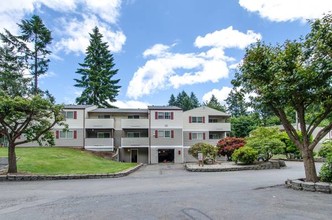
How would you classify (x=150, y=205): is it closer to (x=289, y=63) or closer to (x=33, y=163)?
(x=289, y=63)

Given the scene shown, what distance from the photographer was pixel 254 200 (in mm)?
8562

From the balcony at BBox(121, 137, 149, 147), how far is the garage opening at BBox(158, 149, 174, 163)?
2589 mm

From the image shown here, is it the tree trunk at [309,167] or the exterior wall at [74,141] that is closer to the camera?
the tree trunk at [309,167]

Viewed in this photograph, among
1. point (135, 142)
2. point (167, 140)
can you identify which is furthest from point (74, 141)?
point (167, 140)

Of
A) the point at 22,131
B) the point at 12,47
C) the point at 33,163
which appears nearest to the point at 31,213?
the point at 22,131

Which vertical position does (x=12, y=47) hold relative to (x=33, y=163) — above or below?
above

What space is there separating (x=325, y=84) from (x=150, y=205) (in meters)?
7.82

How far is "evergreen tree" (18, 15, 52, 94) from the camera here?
4297 centimetres

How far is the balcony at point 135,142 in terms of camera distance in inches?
1354

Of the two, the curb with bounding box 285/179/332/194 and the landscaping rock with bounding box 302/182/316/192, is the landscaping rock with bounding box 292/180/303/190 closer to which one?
the curb with bounding box 285/179/332/194

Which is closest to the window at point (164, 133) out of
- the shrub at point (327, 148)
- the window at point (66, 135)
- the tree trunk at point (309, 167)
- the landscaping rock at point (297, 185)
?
the window at point (66, 135)

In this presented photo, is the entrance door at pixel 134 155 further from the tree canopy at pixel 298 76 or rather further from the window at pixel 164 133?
the tree canopy at pixel 298 76

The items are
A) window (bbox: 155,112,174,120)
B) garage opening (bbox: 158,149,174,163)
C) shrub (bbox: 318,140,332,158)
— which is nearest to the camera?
shrub (bbox: 318,140,332,158)

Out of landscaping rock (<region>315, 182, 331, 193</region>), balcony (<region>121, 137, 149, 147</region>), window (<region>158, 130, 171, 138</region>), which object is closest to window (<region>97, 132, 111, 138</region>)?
balcony (<region>121, 137, 149, 147</region>)
